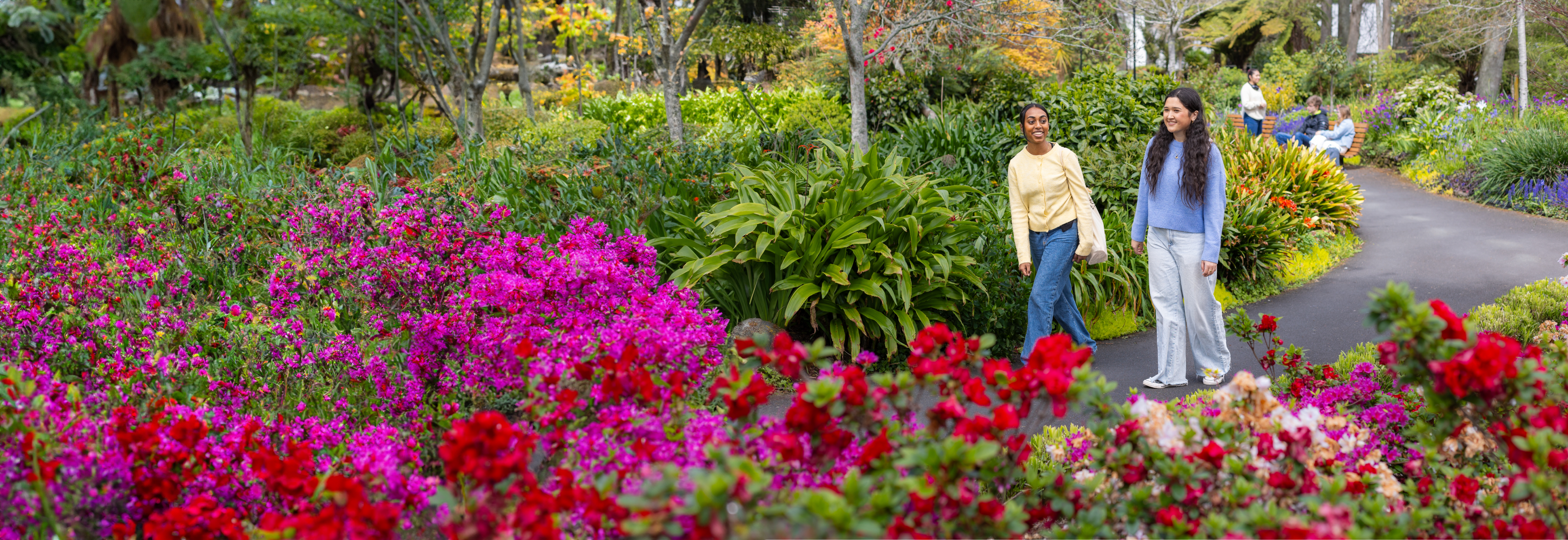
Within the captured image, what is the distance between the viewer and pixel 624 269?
3.14 meters

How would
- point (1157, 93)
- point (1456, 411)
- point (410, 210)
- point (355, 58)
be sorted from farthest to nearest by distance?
point (355, 58)
point (1157, 93)
point (410, 210)
point (1456, 411)

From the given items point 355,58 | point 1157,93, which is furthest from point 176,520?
point 355,58

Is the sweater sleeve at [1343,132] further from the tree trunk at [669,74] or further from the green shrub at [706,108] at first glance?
the tree trunk at [669,74]

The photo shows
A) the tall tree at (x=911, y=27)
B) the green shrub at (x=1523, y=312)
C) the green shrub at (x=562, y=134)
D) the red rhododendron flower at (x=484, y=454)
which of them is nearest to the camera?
the red rhododendron flower at (x=484, y=454)

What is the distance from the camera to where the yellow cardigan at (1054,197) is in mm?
4879

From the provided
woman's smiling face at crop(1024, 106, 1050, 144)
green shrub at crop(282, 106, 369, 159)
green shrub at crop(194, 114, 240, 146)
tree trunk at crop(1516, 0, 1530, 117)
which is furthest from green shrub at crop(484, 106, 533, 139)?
tree trunk at crop(1516, 0, 1530, 117)

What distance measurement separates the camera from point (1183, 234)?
4566 millimetres

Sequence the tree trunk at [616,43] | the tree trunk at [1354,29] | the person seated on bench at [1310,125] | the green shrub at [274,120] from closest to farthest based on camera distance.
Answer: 1. the green shrub at [274,120]
2. the person seated on bench at [1310,125]
3. the tree trunk at [616,43]
4. the tree trunk at [1354,29]

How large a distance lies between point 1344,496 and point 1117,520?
0.52 metres

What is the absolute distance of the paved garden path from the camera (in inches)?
210

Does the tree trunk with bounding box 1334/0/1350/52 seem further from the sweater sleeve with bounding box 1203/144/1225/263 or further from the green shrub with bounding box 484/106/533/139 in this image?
the sweater sleeve with bounding box 1203/144/1225/263

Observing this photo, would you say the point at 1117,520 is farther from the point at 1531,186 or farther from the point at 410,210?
the point at 1531,186

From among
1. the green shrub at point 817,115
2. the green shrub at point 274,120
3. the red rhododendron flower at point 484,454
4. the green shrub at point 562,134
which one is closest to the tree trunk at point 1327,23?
the green shrub at point 817,115

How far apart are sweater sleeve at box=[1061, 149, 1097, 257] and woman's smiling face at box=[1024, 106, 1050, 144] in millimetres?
166
